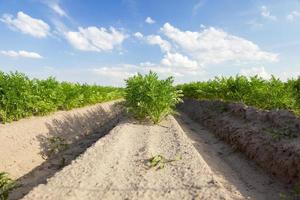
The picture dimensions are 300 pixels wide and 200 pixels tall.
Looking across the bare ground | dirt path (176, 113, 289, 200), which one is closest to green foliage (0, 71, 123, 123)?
the bare ground

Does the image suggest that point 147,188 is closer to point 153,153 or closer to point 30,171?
point 153,153

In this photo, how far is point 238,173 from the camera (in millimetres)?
8680

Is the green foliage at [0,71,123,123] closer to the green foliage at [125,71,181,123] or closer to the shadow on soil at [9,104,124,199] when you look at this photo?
the shadow on soil at [9,104,124,199]

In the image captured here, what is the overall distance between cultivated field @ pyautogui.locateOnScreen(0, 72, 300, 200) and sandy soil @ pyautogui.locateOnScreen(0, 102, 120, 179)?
0.03 meters

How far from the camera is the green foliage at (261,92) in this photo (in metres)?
14.1

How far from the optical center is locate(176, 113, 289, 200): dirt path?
7.36 metres

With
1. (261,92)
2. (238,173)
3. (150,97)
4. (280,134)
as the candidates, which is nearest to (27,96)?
(150,97)

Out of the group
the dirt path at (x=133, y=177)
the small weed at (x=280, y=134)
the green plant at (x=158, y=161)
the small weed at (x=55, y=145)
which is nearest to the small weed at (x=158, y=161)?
the green plant at (x=158, y=161)

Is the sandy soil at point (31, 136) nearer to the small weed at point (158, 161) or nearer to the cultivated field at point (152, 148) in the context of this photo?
the cultivated field at point (152, 148)

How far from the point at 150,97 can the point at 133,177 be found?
6834mm

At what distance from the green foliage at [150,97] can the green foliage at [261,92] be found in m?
3.61

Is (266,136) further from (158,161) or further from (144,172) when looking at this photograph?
(144,172)

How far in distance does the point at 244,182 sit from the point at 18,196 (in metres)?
4.45

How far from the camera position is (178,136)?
10609mm
